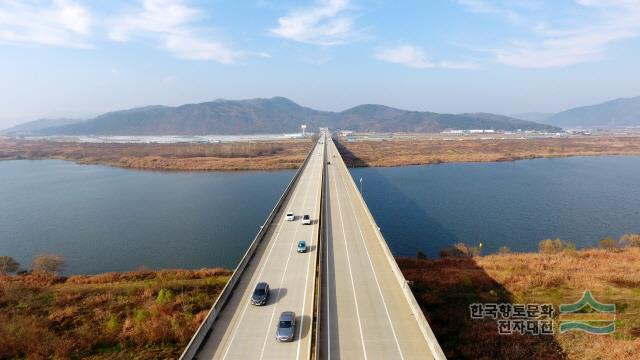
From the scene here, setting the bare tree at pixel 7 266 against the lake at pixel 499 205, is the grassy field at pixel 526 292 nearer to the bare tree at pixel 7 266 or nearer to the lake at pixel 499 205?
the lake at pixel 499 205

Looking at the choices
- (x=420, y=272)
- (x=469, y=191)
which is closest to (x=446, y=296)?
(x=420, y=272)

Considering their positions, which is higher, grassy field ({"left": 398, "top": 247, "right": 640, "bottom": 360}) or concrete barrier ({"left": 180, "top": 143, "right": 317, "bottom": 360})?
concrete barrier ({"left": 180, "top": 143, "right": 317, "bottom": 360})

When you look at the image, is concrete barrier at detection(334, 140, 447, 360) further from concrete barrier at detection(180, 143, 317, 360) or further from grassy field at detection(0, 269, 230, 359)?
grassy field at detection(0, 269, 230, 359)

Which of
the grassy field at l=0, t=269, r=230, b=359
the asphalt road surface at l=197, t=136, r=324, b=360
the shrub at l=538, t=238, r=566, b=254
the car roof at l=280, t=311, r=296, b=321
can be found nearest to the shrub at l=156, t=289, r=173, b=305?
the grassy field at l=0, t=269, r=230, b=359

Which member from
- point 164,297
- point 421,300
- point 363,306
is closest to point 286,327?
point 363,306

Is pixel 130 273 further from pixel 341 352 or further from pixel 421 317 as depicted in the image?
pixel 421 317

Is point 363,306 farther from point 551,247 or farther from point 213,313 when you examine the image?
point 551,247
